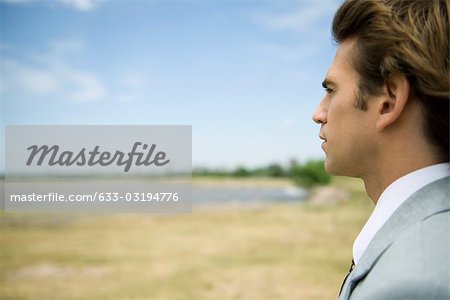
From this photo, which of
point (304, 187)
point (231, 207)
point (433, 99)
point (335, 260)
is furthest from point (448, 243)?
point (304, 187)

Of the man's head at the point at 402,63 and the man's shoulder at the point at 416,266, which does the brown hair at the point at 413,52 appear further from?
the man's shoulder at the point at 416,266

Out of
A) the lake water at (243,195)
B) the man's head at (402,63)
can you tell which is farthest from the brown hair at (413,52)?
the lake water at (243,195)

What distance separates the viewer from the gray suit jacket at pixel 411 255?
1.95ft

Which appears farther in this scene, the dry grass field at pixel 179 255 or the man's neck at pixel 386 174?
the dry grass field at pixel 179 255

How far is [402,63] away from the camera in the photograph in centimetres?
75

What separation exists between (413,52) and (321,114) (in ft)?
0.69

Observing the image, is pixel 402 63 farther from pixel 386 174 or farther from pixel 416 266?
pixel 416 266

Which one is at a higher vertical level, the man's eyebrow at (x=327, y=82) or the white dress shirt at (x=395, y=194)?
the man's eyebrow at (x=327, y=82)

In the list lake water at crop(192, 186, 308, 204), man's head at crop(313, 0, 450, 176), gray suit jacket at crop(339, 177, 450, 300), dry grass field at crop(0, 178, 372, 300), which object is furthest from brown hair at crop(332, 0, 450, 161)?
lake water at crop(192, 186, 308, 204)

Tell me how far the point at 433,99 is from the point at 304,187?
116ft

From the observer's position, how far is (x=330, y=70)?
873mm

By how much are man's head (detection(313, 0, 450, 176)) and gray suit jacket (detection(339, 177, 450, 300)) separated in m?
0.10

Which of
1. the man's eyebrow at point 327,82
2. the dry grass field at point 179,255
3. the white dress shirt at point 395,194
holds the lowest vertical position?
the dry grass field at point 179,255

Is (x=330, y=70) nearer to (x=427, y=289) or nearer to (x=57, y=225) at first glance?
(x=427, y=289)
